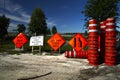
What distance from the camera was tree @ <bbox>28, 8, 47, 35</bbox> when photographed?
42.5 meters

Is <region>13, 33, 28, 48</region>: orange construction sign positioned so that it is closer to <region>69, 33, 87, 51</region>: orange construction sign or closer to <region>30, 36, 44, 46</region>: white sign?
<region>30, 36, 44, 46</region>: white sign

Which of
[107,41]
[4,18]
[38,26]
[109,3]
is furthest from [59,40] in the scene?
[4,18]

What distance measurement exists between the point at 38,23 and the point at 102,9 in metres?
17.9

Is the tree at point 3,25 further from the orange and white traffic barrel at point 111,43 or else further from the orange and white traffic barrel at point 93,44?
the orange and white traffic barrel at point 111,43

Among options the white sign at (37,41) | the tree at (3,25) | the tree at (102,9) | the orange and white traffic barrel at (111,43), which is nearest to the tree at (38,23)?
the tree at (3,25)

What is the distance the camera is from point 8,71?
9.78 m

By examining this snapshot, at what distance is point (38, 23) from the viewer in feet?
143

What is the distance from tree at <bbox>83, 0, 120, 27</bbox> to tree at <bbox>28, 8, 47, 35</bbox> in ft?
47.7

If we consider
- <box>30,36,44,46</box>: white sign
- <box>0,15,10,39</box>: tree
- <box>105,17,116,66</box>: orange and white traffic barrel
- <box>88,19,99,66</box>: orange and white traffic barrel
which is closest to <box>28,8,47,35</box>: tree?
<box>0,15,10,39</box>: tree

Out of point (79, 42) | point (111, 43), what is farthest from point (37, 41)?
point (111, 43)

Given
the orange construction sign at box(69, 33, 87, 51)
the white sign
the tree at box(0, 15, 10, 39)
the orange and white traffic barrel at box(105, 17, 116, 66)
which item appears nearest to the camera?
the orange and white traffic barrel at box(105, 17, 116, 66)

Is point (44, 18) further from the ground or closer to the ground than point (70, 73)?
further from the ground

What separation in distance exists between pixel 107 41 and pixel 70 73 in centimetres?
313

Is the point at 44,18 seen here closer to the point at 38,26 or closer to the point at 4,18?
the point at 38,26
